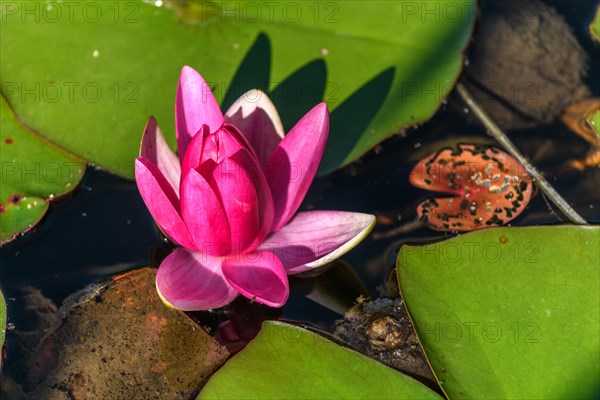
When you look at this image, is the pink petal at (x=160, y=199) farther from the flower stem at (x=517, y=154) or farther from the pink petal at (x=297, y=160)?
the flower stem at (x=517, y=154)

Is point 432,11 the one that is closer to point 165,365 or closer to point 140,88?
point 140,88

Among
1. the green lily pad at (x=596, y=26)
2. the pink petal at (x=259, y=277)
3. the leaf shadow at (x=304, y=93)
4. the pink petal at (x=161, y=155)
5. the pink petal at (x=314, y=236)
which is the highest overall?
the green lily pad at (x=596, y=26)

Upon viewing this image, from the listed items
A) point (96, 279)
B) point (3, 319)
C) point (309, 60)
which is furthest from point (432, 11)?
point (3, 319)

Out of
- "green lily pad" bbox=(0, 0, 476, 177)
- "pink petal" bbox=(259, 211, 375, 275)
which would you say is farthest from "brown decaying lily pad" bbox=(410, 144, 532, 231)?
"pink petal" bbox=(259, 211, 375, 275)

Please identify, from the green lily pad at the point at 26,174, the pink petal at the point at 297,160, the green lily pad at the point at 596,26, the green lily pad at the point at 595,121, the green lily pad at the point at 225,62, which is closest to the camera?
the pink petal at the point at 297,160

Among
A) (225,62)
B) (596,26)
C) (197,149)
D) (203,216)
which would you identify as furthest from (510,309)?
(596,26)

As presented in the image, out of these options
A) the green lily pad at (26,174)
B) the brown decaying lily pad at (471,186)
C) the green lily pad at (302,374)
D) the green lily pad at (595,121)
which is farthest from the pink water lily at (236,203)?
the green lily pad at (595,121)
